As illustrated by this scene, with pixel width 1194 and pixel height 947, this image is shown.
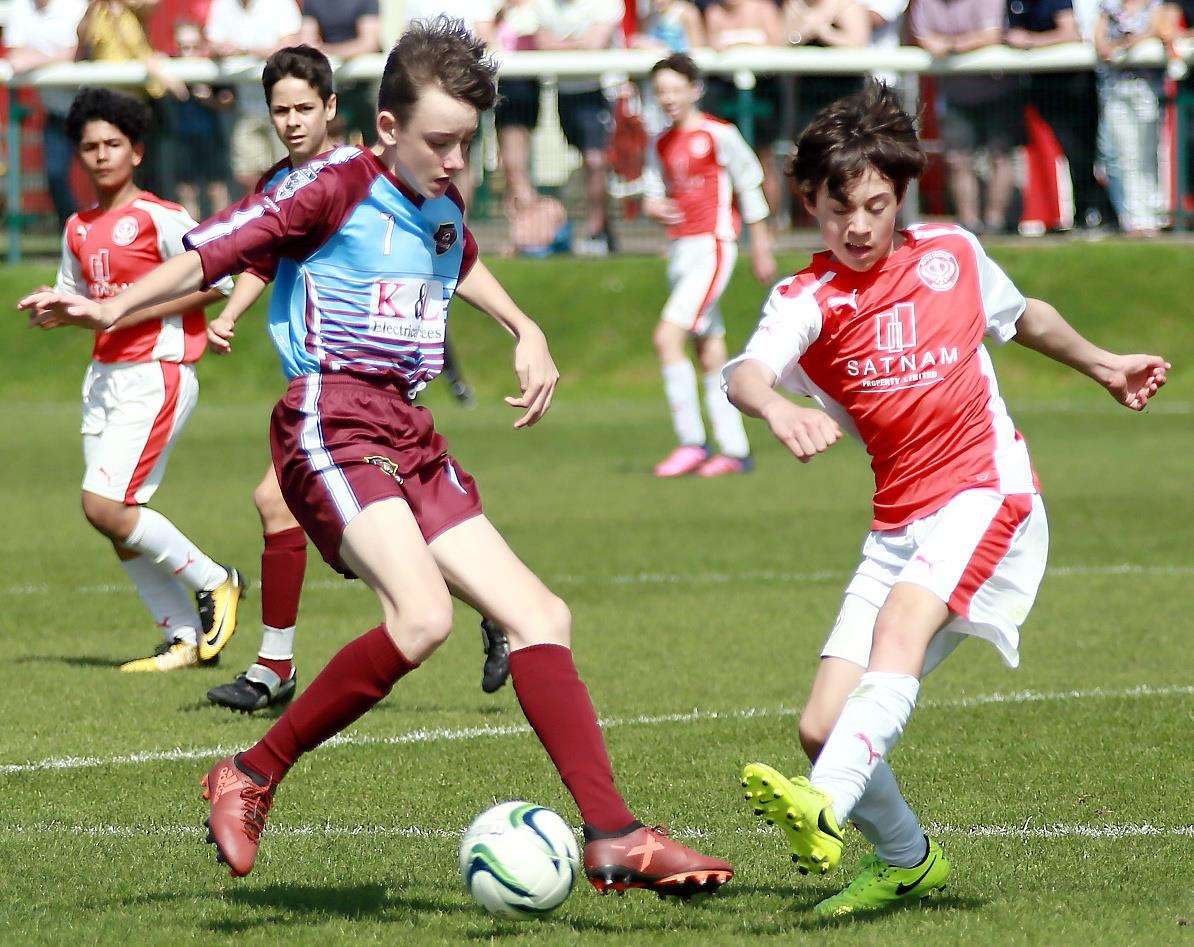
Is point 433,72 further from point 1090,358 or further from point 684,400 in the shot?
point 684,400

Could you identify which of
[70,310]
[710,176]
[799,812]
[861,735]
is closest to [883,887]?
[861,735]

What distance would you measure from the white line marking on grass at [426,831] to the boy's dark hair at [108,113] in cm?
336

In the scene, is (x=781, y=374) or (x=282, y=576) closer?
(x=781, y=374)

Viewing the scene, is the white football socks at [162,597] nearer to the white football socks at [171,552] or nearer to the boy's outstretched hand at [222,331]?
the white football socks at [171,552]

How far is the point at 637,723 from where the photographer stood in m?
6.59

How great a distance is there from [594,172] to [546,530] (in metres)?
7.91

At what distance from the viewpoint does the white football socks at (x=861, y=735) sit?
4102 mm

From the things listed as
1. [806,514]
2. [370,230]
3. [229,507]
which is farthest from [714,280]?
[370,230]

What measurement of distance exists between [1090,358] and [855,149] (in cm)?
85

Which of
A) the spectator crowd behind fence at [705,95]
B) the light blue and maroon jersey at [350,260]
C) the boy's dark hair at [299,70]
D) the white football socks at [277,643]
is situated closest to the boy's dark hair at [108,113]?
the boy's dark hair at [299,70]

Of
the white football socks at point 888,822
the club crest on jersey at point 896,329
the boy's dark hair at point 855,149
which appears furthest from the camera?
the club crest on jersey at point 896,329

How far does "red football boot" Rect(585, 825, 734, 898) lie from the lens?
4254mm

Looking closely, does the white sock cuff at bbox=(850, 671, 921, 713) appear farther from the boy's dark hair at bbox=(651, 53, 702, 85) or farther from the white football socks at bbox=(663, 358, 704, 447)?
the boy's dark hair at bbox=(651, 53, 702, 85)

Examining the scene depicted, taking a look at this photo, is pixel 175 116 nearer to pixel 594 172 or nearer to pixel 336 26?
pixel 336 26
